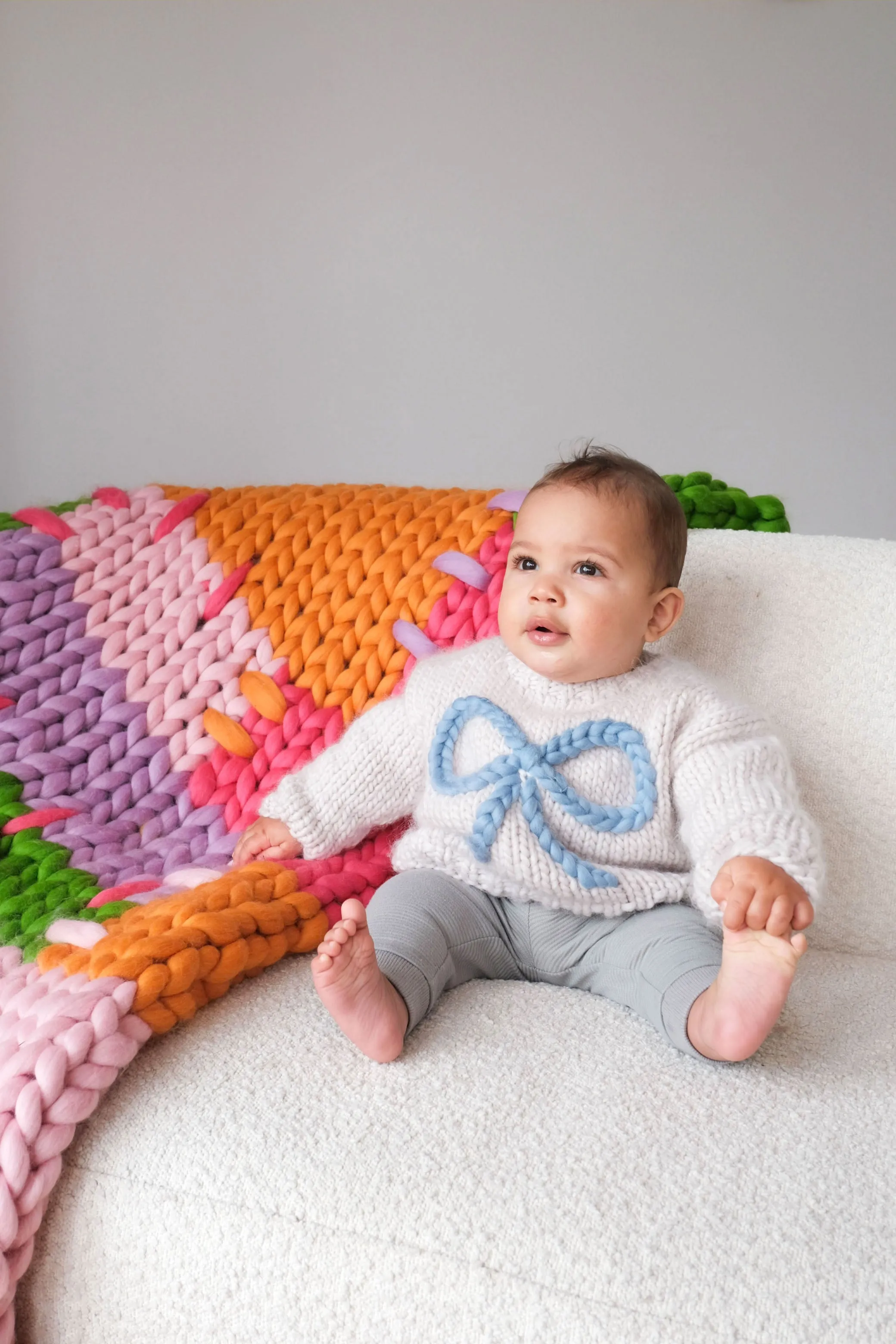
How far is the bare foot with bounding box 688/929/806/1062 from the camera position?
2.39ft

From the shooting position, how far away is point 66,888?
3.21 feet

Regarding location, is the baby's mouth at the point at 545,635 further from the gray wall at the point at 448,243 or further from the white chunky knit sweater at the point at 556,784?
the gray wall at the point at 448,243

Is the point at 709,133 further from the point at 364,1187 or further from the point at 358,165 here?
the point at 364,1187

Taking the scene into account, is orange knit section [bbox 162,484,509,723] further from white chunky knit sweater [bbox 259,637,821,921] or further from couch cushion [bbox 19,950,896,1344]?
couch cushion [bbox 19,950,896,1344]

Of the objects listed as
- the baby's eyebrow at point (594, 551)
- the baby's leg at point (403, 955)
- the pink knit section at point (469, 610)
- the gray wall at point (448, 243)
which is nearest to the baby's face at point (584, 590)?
the baby's eyebrow at point (594, 551)

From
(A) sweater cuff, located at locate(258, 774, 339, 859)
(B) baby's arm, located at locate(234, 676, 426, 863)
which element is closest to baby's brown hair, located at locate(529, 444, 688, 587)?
(B) baby's arm, located at locate(234, 676, 426, 863)

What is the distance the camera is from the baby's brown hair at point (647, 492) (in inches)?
39.2

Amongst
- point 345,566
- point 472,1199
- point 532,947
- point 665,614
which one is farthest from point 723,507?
point 472,1199

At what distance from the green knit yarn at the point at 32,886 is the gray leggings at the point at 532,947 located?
226 mm

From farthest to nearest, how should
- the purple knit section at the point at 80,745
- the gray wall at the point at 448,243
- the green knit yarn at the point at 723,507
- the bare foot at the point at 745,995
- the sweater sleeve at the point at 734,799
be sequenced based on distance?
the gray wall at the point at 448,243 → the green knit yarn at the point at 723,507 → the purple knit section at the point at 80,745 → the sweater sleeve at the point at 734,799 → the bare foot at the point at 745,995

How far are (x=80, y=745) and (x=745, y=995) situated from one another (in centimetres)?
67

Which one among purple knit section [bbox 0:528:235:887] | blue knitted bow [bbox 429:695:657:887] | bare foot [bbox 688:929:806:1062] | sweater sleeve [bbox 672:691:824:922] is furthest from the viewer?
purple knit section [bbox 0:528:235:887]

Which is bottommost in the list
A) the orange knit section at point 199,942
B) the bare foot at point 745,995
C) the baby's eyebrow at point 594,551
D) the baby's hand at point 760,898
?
the orange knit section at point 199,942

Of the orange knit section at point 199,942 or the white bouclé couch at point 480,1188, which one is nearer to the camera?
the white bouclé couch at point 480,1188
